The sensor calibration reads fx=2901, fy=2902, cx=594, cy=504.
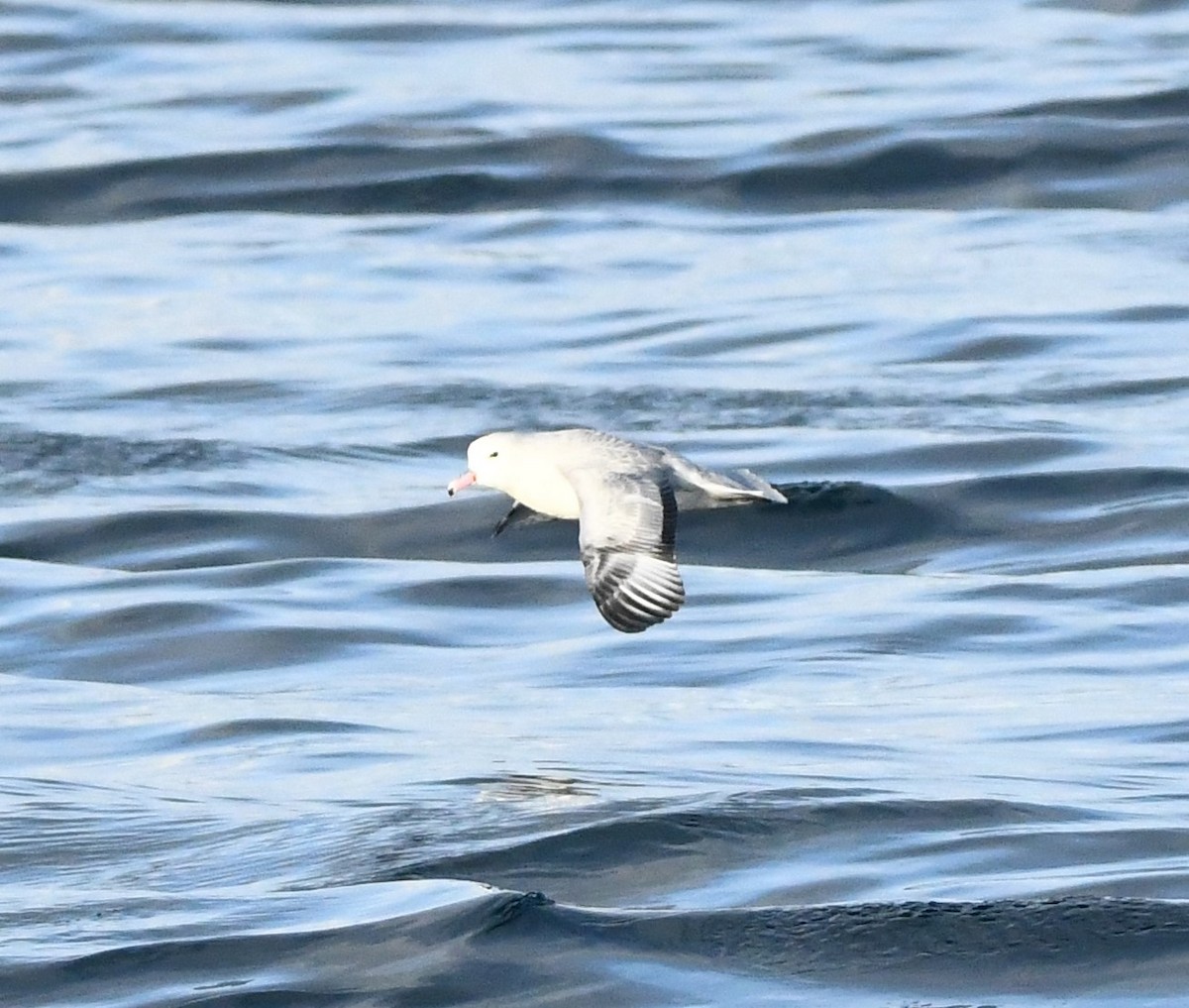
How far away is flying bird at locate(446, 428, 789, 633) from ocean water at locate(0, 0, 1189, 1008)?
0.52m

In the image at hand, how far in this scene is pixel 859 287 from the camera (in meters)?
16.8

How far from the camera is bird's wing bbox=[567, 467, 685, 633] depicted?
768 cm

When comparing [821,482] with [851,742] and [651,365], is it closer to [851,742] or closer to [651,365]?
[651,365]

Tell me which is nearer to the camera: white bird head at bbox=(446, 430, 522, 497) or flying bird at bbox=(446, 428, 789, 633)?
flying bird at bbox=(446, 428, 789, 633)

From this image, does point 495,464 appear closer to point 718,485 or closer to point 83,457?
point 718,485

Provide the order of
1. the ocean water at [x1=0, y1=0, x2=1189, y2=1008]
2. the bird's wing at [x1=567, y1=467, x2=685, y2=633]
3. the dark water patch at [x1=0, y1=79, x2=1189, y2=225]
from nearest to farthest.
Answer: the ocean water at [x1=0, y1=0, x2=1189, y2=1008] < the bird's wing at [x1=567, y1=467, x2=685, y2=633] < the dark water patch at [x1=0, y1=79, x2=1189, y2=225]

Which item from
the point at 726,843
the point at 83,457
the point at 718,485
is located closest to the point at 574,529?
the point at 83,457

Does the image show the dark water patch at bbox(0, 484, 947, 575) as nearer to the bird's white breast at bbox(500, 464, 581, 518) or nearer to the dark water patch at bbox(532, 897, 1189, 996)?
the bird's white breast at bbox(500, 464, 581, 518)

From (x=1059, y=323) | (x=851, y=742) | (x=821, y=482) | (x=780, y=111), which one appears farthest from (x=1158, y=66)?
(x=851, y=742)

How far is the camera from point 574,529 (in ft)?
39.1

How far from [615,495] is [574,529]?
145 inches

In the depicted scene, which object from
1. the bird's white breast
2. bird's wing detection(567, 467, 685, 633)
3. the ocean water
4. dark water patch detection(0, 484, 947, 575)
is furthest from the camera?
dark water patch detection(0, 484, 947, 575)

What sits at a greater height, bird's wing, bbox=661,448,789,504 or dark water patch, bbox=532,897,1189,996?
bird's wing, bbox=661,448,789,504

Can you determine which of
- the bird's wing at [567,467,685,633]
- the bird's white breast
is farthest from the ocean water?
the bird's white breast
